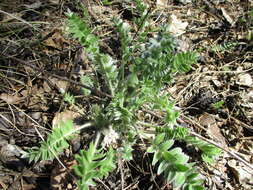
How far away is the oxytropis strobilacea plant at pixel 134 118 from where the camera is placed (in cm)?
151

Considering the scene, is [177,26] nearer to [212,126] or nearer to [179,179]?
[212,126]

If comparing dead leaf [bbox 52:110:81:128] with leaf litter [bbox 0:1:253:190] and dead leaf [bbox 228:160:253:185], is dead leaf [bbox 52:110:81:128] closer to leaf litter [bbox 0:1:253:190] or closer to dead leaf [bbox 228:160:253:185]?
leaf litter [bbox 0:1:253:190]

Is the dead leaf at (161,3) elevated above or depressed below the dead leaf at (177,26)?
above

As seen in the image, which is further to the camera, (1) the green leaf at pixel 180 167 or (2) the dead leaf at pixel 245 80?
(2) the dead leaf at pixel 245 80

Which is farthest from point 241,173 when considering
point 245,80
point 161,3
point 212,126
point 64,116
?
point 161,3

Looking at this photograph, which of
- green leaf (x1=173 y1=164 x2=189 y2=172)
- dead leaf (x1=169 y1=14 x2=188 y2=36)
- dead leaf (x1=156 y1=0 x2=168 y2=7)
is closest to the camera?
green leaf (x1=173 y1=164 x2=189 y2=172)

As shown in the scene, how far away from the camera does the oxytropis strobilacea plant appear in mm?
1514

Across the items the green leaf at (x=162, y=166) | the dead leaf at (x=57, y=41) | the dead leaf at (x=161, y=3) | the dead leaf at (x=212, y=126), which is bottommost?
the green leaf at (x=162, y=166)

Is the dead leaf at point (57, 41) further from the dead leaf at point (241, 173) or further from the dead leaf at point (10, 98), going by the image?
the dead leaf at point (241, 173)

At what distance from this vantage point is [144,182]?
1953mm

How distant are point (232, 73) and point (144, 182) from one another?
114 centimetres

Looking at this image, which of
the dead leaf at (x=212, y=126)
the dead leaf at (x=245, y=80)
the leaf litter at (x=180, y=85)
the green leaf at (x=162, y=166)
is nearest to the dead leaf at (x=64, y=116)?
the leaf litter at (x=180, y=85)

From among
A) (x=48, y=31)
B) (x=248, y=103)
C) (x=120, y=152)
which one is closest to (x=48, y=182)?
(x=120, y=152)

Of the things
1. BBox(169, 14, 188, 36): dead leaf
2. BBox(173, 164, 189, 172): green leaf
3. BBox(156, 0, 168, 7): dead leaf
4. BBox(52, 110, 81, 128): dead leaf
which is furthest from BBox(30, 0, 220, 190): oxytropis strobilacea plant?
BBox(156, 0, 168, 7): dead leaf
